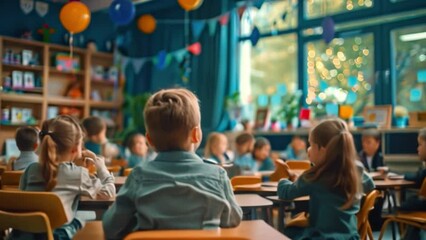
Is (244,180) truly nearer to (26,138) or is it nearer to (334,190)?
(334,190)

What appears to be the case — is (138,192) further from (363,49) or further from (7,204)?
(363,49)

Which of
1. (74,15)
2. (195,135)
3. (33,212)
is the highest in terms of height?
(74,15)

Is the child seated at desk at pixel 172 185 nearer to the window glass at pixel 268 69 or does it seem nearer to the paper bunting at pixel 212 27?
the window glass at pixel 268 69

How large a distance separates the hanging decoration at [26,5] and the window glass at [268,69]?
3.54 m

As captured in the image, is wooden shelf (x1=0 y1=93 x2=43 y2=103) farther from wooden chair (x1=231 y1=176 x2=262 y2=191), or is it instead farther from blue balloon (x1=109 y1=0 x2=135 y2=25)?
wooden chair (x1=231 y1=176 x2=262 y2=191)

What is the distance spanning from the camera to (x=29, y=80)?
7484mm

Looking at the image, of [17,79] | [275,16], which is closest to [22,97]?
[17,79]

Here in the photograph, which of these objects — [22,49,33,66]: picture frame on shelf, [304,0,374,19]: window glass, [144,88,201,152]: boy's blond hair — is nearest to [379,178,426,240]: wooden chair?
[144,88,201,152]: boy's blond hair

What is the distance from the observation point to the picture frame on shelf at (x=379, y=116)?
222 inches

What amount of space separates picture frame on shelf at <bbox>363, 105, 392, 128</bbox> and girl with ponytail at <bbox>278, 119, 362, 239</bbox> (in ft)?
12.1

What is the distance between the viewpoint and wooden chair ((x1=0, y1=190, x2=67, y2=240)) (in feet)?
6.08

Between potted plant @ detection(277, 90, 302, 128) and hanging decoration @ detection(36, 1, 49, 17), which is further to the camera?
hanging decoration @ detection(36, 1, 49, 17)

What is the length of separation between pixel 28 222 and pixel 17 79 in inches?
236

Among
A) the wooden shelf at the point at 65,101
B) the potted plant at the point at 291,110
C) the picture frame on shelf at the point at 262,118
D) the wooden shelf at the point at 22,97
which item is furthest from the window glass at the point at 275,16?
the wooden shelf at the point at 22,97
